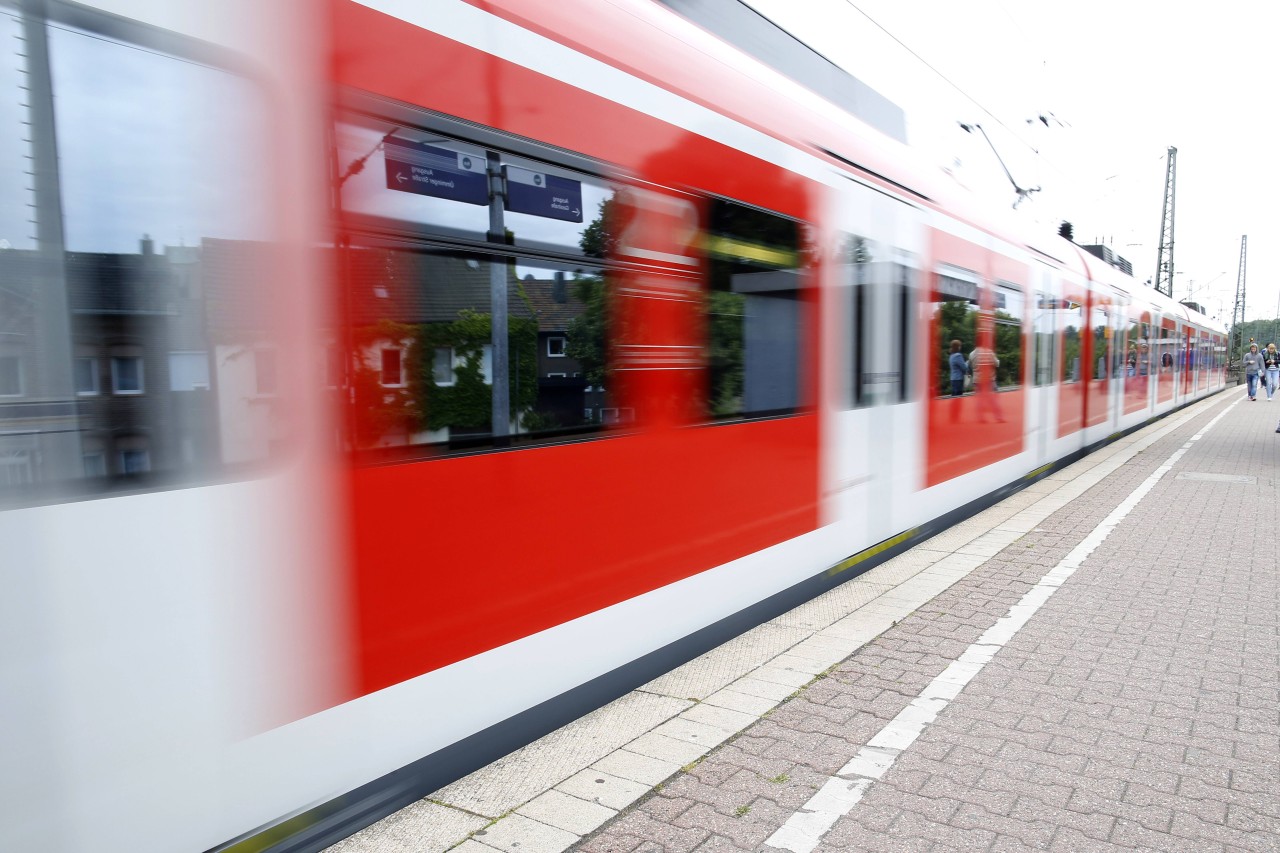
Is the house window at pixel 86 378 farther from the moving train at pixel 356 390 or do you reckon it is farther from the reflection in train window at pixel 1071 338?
the reflection in train window at pixel 1071 338

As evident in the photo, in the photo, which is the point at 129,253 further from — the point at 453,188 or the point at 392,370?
Result: the point at 453,188

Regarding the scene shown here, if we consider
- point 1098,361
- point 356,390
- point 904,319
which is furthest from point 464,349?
point 1098,361

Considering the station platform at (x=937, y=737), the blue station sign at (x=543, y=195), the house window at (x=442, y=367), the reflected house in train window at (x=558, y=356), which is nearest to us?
the house window at (x=442, y=367)

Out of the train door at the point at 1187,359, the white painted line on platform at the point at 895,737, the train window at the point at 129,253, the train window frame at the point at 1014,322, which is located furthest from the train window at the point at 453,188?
the train door at the point at 1187,359

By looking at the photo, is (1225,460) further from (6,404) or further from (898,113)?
(6,404)

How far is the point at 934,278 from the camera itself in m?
7.32

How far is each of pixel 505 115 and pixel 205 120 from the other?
1073mm

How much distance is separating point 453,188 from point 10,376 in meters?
1.38

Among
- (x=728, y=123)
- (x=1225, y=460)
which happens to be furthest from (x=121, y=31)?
(x=1225, y=460)

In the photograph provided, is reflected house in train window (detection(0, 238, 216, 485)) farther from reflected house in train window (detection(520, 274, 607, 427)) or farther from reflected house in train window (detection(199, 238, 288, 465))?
reflected house in train window (detection(520, 274, 607, 427))

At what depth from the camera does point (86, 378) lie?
216cm

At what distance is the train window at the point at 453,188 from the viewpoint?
270 centimetres

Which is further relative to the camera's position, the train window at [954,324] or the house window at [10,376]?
the train window at [954,324]

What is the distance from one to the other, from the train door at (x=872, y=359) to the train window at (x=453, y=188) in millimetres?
2644
